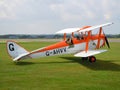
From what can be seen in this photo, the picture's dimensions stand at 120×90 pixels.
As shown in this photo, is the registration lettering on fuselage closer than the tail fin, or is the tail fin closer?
the tail fin

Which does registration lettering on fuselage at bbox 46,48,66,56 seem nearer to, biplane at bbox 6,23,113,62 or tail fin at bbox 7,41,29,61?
biplane at bbox 6,23,113,62

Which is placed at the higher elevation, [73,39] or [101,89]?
[73,39]

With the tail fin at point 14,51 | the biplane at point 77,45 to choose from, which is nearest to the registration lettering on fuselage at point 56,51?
the biplane at point 77,45

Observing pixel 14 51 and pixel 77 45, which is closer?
pixel 14 51

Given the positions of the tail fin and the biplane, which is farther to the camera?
the biplane

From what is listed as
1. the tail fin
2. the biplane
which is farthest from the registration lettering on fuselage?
the tail fin

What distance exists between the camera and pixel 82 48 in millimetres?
17250

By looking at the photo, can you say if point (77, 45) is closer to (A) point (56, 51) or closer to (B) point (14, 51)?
(A) point (56, 51)

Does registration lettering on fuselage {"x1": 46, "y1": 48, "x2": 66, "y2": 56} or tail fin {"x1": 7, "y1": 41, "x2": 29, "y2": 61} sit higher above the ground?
tail fin {"x1": 7, "y1": 41, "x2": 29, "y2": 61}

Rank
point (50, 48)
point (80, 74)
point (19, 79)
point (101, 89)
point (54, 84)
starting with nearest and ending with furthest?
point (101, 89), point (54, 84), point (19, 79), point (80, 74), point (50, 48)

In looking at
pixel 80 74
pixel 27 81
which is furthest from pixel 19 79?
pixel 80 74

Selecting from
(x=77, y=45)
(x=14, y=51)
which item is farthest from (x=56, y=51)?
(x=14, y=51)

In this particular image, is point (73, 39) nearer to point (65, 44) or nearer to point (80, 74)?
point (65, 44)

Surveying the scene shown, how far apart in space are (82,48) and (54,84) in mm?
7835
